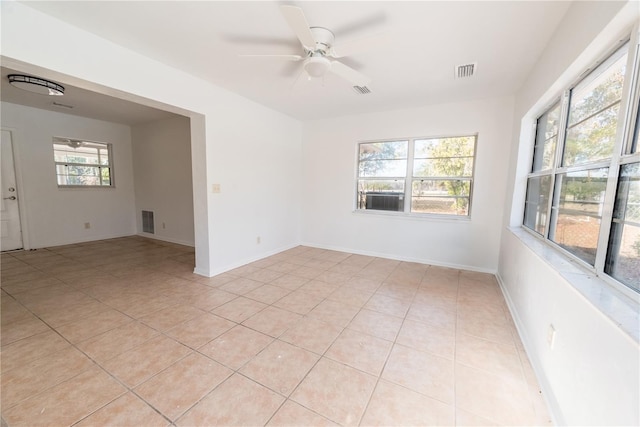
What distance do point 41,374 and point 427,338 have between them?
2.77 meters

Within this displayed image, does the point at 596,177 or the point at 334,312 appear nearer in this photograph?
the point at 596,177

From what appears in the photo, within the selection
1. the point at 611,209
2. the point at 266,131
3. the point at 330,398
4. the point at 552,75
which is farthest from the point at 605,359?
the point at 266,131

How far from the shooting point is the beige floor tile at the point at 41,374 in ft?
4.84

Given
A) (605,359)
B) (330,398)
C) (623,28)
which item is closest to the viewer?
(605,359)

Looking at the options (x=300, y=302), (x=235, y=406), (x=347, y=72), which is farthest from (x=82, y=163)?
(x=235, y=406)

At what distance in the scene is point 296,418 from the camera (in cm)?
134

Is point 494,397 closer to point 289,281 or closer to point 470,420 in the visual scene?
point 470,420

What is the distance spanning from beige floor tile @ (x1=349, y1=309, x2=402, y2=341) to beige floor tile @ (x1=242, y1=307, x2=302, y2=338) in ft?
1.85

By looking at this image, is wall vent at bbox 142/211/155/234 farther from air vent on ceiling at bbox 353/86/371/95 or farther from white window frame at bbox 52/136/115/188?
air vent on ceiling at bbox 353/86/371/95

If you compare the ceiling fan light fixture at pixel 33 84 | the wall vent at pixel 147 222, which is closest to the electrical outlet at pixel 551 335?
the ceiling fan light fixture at pixel 33 84

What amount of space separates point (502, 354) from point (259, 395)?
179 centimetres

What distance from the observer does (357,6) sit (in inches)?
68.0

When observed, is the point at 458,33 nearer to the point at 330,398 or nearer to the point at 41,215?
the point at 330,398

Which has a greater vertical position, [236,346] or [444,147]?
[444,147]
